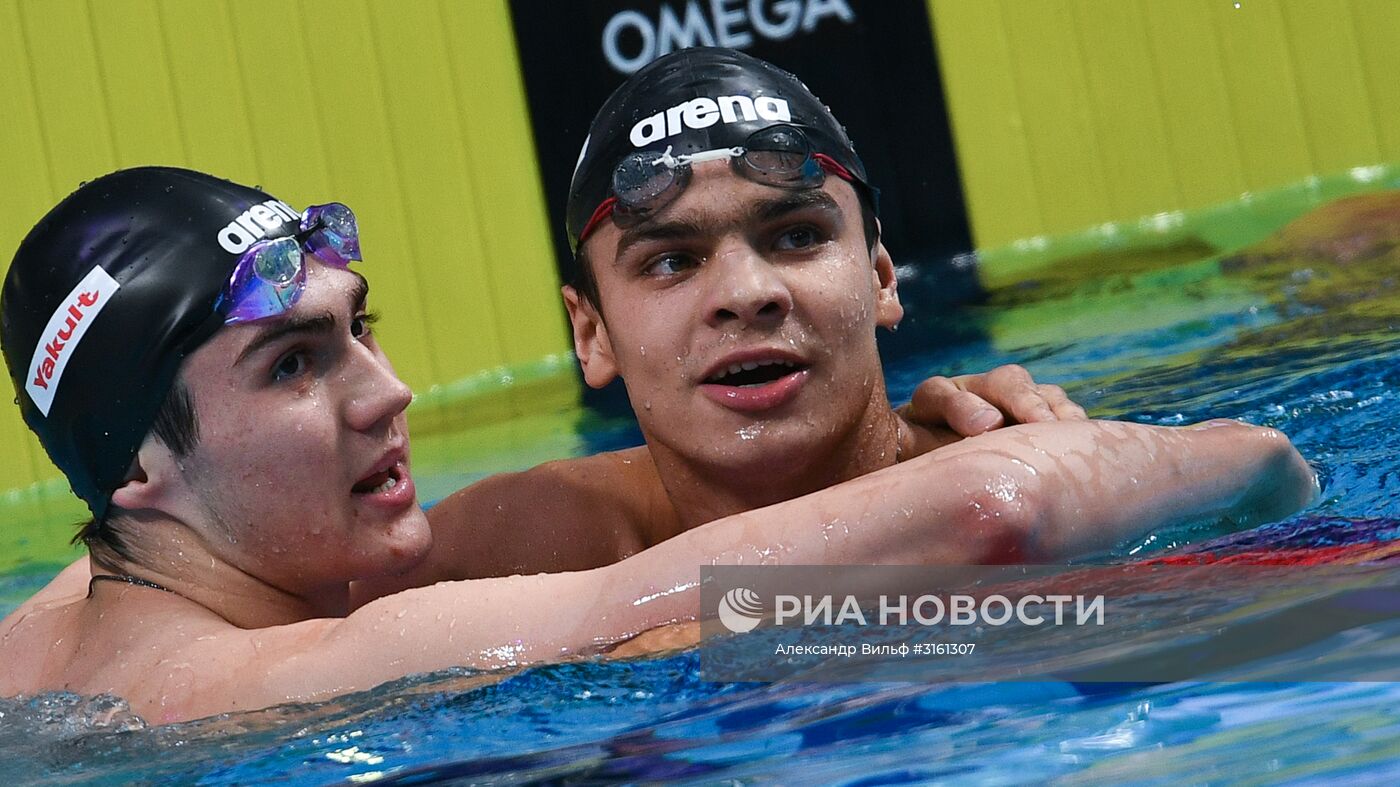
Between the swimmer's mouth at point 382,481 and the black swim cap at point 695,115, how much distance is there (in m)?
0.67

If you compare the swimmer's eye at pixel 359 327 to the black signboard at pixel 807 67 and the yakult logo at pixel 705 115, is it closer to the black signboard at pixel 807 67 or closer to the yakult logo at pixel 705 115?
the yakult logo at pixel 705 115

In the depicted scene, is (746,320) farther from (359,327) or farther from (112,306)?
(112,306)

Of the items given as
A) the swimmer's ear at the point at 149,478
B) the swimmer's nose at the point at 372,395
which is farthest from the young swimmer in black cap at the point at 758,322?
the swimmer's ear at the point at 149,478

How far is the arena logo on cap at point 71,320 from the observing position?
2982 millimetres

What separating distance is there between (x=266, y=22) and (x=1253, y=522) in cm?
598

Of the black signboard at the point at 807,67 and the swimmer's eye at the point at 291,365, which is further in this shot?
the black signboard at the point at 807,67

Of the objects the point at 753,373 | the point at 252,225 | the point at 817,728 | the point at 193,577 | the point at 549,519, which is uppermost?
Answer: the point at 252,225

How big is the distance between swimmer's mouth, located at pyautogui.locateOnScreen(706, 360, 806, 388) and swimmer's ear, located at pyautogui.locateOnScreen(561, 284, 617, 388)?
351 mm

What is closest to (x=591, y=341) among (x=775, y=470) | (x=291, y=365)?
(x=775, y=470)

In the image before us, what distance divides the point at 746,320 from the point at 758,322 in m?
0.02

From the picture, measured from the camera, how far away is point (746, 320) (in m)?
3.06

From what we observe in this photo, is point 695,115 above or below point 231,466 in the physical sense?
above

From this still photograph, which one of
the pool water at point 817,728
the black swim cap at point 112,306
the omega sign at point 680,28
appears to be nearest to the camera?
the pool water at point 817,728

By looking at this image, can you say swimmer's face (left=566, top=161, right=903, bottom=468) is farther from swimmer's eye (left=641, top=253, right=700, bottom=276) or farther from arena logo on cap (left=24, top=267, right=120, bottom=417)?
arena logo on cap (left=24, top=267, right=120, bottom=417)
